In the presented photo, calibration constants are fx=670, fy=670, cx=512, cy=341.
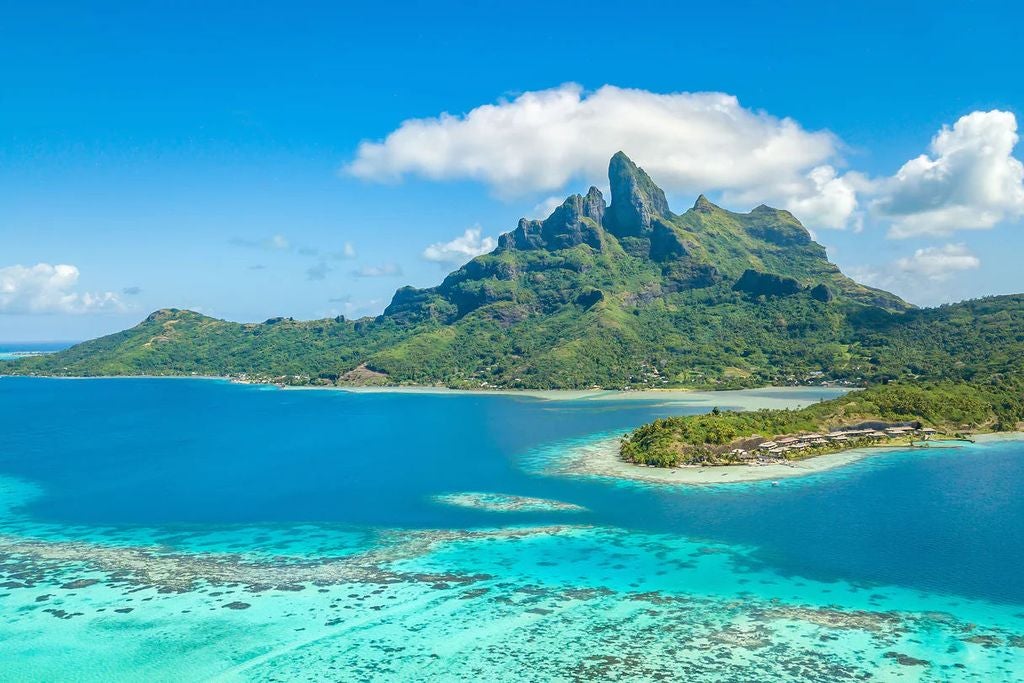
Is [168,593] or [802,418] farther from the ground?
[802,418]

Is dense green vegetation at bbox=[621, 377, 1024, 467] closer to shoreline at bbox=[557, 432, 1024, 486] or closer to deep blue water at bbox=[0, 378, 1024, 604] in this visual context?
shoreline at bbox=[557, 432, 1024, 486]

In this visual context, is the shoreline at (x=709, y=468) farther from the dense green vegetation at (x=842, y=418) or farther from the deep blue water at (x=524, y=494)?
the deep blue water at (x=524, y=494)

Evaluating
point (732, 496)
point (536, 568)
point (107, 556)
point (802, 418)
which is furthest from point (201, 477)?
point (802, 418)

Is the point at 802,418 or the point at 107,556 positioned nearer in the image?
the point at 107,556

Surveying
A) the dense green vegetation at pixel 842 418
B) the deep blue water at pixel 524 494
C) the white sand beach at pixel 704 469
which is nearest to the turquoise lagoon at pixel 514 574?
the deep blue water at pixel 524 494

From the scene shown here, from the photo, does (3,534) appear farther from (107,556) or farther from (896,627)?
(896,627)

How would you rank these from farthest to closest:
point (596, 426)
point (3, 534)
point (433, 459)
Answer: point (596, 426) → point (433, 459) → point (3, 534)
